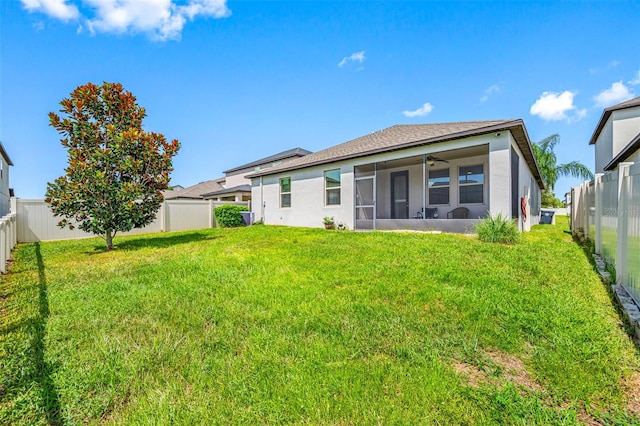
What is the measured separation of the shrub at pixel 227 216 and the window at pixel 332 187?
214 inches

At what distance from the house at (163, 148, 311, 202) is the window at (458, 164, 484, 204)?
1567cm

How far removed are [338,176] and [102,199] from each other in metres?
8.36

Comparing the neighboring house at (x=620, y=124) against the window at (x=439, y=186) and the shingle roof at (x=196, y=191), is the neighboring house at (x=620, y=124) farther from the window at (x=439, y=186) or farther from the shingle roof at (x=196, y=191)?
the shingle roof at (x=196, y=191)

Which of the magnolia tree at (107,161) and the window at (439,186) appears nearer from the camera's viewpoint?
the magnolia tree at (107,161)

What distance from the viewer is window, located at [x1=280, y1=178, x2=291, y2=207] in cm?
1535

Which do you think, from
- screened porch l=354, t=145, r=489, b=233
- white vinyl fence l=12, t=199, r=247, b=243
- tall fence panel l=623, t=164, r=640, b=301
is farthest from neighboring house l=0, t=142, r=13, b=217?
tall fence panel l=623, t=164, r=640, b=301

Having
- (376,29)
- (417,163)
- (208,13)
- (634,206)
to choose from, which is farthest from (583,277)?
(208,13)

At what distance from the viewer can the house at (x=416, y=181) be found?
29.1ft

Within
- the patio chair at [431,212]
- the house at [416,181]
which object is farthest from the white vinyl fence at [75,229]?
the patio chair at [431,212]

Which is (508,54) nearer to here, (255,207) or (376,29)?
(376,29)

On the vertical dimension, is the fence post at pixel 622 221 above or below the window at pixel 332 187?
below

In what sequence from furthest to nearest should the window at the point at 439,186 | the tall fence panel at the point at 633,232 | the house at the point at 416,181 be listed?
1. the window at the point at 439,186
2. the house at the point at 416,181
3. the tall fence panel at the point at 633,232

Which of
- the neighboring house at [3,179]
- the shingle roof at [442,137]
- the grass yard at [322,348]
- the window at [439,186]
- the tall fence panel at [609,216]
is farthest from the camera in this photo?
the neighboring house at [3,179]

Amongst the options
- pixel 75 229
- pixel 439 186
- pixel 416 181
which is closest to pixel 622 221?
pixel 439 186
